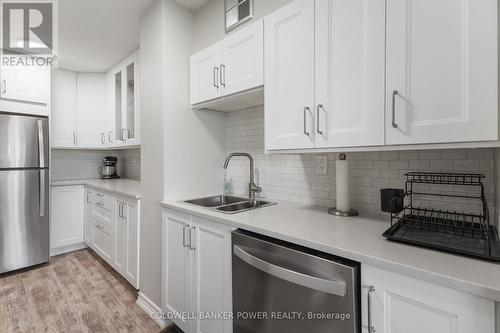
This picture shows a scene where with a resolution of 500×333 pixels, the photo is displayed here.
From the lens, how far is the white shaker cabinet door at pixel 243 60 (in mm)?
1533

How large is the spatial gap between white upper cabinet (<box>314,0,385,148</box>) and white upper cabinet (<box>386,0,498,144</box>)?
48mm

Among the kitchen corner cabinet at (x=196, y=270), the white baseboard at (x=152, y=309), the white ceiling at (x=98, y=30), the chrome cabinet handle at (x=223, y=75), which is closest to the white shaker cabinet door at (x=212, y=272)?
the kitchen corner cabinet at (x=196, y=270)

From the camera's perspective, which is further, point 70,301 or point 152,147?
point 70,301

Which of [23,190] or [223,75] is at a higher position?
[223,75]

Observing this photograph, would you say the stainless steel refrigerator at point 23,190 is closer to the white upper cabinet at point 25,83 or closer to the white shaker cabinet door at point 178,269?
the white upper cabinet at point 25,83

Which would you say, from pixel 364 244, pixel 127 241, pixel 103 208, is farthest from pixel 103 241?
pixel 364 244

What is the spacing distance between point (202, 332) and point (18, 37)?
311 centimetres

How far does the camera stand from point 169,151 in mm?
1905

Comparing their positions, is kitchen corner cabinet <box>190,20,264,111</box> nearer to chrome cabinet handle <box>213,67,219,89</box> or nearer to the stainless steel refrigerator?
chrome cabinet handle <box>213,67,219,89</box>

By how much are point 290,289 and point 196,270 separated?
74 centimetres

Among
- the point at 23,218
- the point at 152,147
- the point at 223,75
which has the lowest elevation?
the point at 23,218

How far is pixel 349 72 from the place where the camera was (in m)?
1.16

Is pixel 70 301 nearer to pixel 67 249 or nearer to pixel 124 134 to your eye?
pixel 67 249

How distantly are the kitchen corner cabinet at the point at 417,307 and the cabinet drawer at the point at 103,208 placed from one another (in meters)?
2.56
